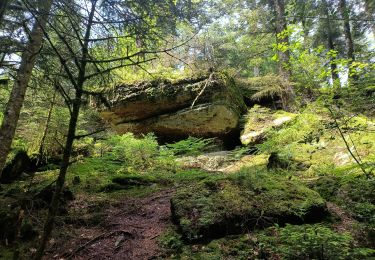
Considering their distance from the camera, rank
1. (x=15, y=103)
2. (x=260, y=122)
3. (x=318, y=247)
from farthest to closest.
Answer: (x=260, y=122) → (x=15, y=103) → (x=318, y=247)

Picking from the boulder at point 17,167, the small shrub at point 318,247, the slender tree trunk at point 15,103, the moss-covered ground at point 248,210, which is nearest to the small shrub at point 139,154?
the moss-covered ground at point 248,210

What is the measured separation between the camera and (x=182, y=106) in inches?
468

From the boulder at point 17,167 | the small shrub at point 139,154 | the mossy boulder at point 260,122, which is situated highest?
the mossy boulder at point 260,122

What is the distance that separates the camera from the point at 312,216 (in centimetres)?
458

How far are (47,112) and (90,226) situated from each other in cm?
516

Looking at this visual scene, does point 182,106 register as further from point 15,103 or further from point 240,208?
point 240,208

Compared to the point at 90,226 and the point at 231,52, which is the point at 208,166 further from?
the point at 231,52

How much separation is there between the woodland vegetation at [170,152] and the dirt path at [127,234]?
26 millimetres

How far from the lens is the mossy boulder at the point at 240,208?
14.3 feet

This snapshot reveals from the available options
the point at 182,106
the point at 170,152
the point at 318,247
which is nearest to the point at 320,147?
the point at 170,152

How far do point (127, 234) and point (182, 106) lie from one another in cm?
770

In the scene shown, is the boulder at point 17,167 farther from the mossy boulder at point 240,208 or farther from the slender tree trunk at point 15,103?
the mossy boulder at point 240,208

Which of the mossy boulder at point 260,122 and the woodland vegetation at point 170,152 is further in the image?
the mossy boulder at point 260,122

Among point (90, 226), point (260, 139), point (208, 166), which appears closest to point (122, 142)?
point (208, 166)
